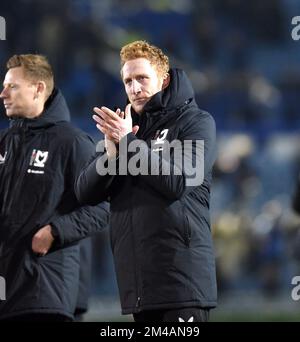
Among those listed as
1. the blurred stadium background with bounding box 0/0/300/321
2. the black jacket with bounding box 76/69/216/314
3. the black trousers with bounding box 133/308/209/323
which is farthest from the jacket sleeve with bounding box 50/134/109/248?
the blurred stadium background with bounding box 0/0/300/321

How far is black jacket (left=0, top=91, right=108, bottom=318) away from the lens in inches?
143

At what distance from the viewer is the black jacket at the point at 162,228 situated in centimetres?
302

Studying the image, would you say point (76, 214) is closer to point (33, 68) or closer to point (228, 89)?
point (33, 68)

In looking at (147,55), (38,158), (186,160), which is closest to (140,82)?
(147,55)

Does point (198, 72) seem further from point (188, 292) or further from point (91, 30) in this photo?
point (188, 292)

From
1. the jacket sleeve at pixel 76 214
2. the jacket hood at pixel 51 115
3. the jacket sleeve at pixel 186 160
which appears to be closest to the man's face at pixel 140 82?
the jacket sleeve at pixel 186 160

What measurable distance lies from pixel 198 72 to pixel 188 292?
19.1 feet

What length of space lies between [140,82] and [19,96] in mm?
807

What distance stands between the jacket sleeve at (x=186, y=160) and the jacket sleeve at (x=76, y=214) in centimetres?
68

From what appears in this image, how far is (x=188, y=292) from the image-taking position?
9.87ft

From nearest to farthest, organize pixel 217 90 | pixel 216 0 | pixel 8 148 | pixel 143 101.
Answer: pixel 143 101
pixel 8 148
pixel 217 90
pixel 216 0

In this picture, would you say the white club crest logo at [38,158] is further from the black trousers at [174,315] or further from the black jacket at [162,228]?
the black trousers at [174,315]

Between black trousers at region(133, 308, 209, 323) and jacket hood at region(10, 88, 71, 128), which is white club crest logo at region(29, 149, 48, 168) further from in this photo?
black trousers at region(133, 308, 209, 323)
